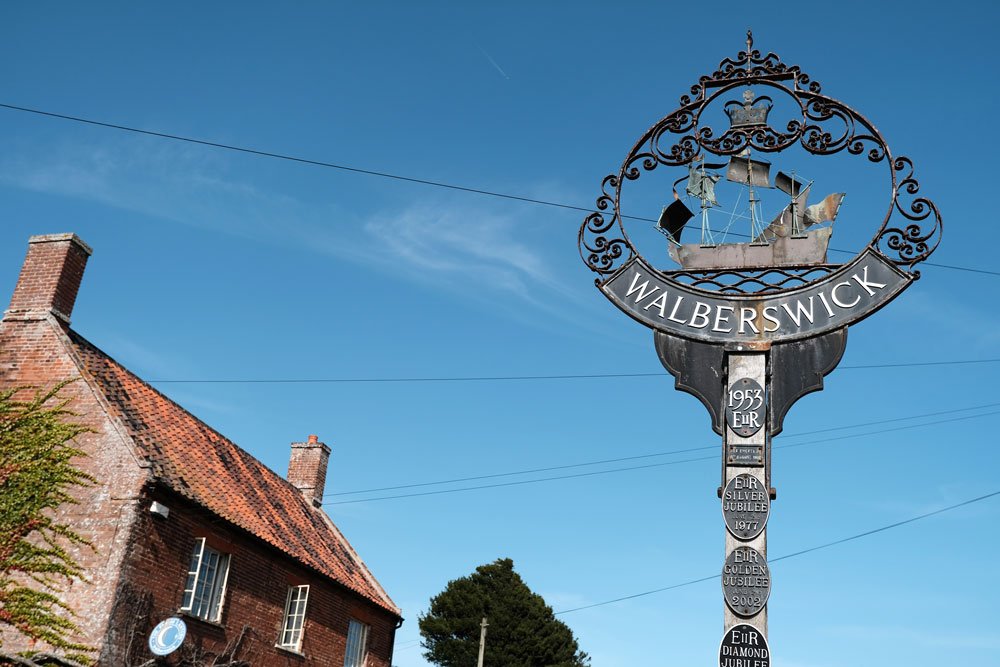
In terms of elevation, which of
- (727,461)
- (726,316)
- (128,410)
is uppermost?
(128,410)

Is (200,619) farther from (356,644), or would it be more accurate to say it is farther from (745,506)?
(745,506)

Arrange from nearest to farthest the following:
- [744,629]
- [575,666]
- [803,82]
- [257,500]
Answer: [744,629]
[803,82]
[257,500]
[575,666]

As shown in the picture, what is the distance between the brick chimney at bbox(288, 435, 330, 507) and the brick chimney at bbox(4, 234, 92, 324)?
452 inches

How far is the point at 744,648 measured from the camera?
6.95 meters

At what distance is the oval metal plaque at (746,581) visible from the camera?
23.0 ft

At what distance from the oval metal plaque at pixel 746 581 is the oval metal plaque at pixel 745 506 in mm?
144

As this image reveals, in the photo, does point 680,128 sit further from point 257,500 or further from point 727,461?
point 257,500

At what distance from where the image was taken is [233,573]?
21.2m

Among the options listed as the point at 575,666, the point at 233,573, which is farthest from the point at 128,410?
the point at 575,666

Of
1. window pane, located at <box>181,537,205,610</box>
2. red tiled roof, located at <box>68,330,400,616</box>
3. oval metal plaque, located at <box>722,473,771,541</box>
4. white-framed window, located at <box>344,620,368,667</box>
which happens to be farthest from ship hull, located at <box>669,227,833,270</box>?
white-framed window, located at <box>344,620,368,667</box>

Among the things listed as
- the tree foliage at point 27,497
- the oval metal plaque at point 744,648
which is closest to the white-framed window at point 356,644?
the tree foliage at point 27,497

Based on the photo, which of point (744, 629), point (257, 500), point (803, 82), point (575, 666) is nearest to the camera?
point (744, 629)

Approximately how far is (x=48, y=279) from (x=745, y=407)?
17715 millimetres

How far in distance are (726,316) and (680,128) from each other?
195 cm
